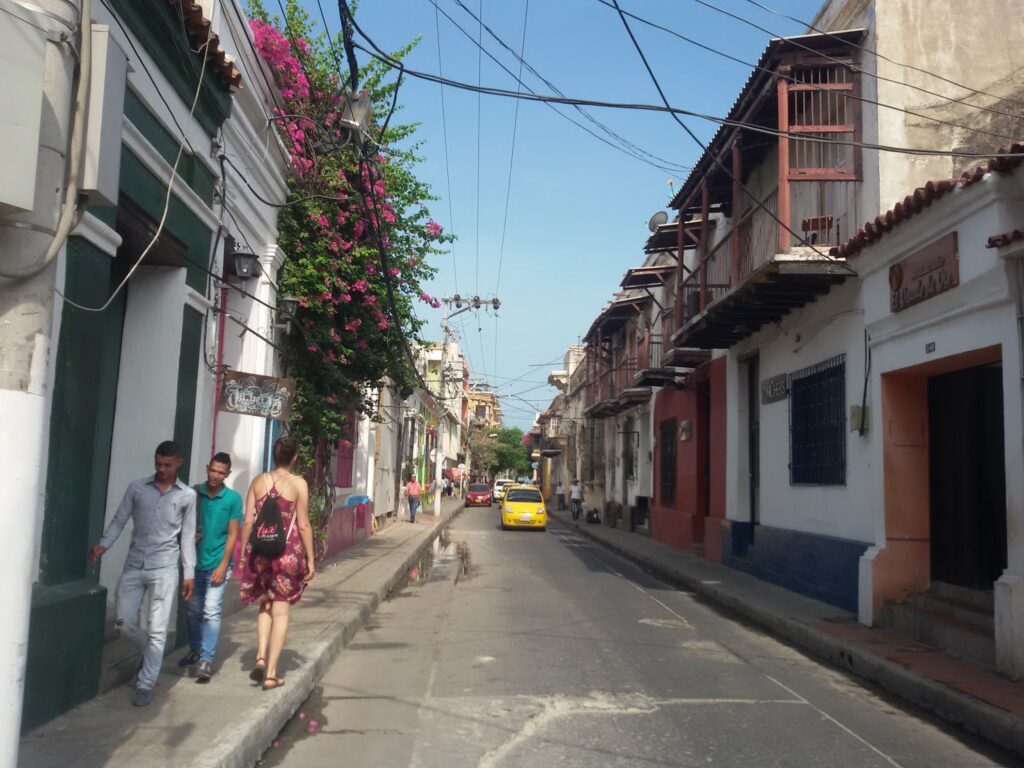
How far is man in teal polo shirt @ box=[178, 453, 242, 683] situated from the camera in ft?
21.3

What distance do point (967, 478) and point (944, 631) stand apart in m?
1.88

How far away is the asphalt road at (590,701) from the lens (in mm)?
5473

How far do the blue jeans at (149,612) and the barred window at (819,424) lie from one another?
9051mm

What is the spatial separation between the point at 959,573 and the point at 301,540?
714cm

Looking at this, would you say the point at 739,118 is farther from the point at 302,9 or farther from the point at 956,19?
the point at 302,9

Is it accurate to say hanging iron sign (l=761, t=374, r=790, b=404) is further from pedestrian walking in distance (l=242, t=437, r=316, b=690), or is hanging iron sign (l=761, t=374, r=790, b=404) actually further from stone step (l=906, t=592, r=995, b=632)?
pedestrian walking in distance (l=242, t=437, r=316, b=690)

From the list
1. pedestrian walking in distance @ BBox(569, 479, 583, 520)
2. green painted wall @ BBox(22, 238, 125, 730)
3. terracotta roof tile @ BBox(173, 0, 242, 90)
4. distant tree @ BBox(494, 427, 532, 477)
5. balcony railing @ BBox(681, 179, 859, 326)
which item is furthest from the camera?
distant tree @ BBox(494, 427, 532, 477)

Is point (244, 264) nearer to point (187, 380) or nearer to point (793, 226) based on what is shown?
point (187, 380)

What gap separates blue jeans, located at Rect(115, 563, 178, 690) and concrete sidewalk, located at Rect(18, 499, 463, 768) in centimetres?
26

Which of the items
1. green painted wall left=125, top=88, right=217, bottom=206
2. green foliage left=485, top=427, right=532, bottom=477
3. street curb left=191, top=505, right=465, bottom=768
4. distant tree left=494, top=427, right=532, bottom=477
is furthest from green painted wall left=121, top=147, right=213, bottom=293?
distant tree left=494, top=427, right=532, bottom=477

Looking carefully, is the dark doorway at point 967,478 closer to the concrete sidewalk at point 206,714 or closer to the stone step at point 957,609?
the stone step at point 957,609

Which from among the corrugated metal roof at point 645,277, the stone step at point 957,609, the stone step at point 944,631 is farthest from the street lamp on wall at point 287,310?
the corrugated metal roof at point 645,277

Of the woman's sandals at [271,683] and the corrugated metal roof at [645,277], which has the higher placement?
the corrugated metal roof at [645,277]

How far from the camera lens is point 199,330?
8.19m
